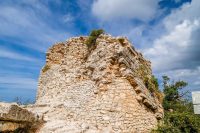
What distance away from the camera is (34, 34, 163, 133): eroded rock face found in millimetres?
10984

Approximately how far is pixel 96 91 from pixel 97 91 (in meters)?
0.05

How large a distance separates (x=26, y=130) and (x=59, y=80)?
389 cm

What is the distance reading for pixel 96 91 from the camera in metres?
12.1

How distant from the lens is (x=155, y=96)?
589 inches

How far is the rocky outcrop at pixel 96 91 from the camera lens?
35.9ft

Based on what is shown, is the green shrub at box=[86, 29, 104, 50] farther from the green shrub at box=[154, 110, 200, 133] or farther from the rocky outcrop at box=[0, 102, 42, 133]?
the green shrub at box=[154, 110, 200, 133]

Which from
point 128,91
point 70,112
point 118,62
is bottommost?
point 70,112

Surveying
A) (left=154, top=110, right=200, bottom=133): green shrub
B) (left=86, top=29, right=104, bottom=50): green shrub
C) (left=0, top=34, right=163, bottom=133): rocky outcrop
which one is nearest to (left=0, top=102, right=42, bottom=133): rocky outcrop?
(left=0, top=34, right=163, bottom=133): rocky outcrop

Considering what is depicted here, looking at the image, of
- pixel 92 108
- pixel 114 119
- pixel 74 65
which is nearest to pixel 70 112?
pixel 92 108

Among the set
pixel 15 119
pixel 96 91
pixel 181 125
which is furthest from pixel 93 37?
pixel 15 119

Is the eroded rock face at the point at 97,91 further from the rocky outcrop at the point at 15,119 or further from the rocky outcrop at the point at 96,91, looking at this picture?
the rocky outcrop at the point at 15,119

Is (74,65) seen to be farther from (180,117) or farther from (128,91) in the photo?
(180,117)

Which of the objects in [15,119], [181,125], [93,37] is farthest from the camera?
[93,37]

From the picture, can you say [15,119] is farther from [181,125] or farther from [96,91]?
[181,125]
